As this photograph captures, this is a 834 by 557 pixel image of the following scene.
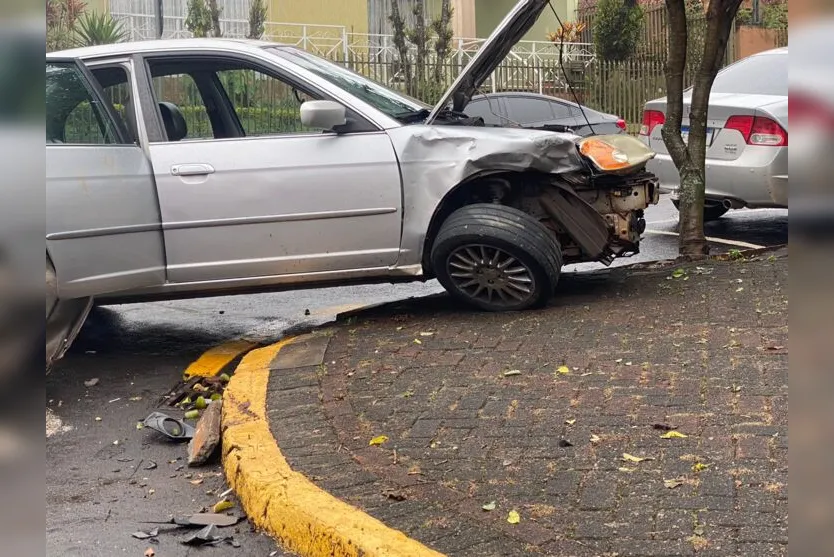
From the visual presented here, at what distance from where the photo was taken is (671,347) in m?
4.88

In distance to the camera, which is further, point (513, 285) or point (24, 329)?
point (513, 285)

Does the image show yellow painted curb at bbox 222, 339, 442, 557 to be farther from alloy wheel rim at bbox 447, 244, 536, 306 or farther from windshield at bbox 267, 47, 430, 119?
windshield at bbox 267, 47, 430, 119

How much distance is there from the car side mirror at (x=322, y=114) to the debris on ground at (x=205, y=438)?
1.76 metres

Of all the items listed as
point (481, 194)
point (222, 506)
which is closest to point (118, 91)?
point (481, 194)

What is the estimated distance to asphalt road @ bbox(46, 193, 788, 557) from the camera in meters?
3.67

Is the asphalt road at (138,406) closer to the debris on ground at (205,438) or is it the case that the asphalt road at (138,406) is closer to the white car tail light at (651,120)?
the debris on ground at (205,438)

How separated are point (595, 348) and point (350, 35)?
19475 mm

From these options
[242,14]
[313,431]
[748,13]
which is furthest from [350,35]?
[313,431]

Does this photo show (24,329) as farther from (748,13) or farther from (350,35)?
(748,13)

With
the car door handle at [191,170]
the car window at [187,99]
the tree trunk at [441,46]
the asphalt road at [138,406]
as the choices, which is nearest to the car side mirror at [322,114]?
the car door handle at [191,170]

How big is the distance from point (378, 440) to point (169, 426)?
1272 mm

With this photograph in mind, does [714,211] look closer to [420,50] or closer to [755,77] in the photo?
[755,77]

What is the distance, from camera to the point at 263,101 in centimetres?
621

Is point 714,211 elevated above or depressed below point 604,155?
below
